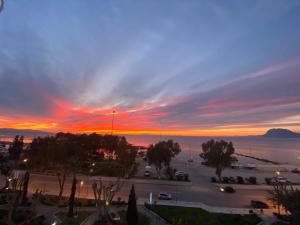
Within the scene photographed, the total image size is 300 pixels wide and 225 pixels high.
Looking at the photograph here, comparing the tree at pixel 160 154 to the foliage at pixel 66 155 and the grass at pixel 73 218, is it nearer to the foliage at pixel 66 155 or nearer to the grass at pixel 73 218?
the foliage at pixel 66 155

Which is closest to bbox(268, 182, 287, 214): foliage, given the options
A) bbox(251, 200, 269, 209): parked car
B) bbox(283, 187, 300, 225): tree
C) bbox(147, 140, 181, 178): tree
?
bbox(283, 187, 300, 225): tree

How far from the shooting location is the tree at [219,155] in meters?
43.5

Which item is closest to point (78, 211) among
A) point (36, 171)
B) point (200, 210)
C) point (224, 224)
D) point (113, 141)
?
point (200, 210)

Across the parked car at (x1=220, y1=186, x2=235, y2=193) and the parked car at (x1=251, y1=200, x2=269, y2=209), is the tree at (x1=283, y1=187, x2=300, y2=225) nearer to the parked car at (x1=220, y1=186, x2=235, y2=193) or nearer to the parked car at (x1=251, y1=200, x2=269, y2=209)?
the parked car at (x1=251, y1=200, x2=269, y2=209)

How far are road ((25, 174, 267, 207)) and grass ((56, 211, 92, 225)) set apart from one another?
21.7ft

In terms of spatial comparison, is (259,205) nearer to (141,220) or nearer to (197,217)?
(197,217)

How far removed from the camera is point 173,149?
4706cm

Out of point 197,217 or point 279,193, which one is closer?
point 279,193

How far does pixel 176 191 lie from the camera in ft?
118

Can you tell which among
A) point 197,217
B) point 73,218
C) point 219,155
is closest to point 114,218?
point 73,218

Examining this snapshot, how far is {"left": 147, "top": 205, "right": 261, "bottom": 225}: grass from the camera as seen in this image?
23359 mm

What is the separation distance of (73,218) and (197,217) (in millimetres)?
10962

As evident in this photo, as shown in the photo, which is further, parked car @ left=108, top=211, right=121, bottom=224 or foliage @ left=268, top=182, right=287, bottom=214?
parked car @ left=108, top=211, right=121, bottom=224

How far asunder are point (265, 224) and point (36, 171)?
35.2 metres
